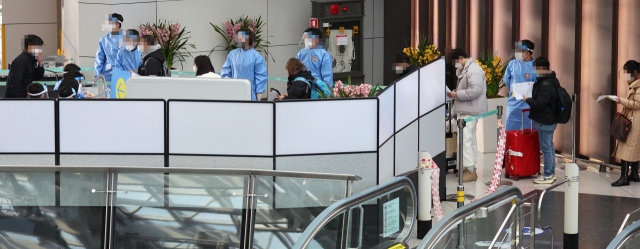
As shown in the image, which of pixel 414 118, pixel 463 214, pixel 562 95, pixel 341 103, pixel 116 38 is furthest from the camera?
pixel 116 38

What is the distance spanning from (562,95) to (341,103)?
3066 mm

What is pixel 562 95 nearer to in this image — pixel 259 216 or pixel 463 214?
pixel 259 216

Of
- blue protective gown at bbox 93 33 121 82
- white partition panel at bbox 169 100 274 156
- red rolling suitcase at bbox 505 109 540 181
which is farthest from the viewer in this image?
blue protective gown at bbox 93 33 121 82

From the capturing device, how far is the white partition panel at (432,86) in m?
8.55

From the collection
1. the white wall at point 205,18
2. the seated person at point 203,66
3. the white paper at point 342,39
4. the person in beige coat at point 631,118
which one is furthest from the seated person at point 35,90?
the white paper at point 342,39

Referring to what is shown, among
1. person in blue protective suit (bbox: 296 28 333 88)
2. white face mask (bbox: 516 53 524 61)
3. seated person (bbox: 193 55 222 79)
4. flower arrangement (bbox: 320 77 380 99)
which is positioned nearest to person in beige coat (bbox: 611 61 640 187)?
white face mask (bbox: 516 53 524 61)

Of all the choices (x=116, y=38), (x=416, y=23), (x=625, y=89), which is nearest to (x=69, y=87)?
(x=116, y=38)

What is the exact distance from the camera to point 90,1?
14312 mm

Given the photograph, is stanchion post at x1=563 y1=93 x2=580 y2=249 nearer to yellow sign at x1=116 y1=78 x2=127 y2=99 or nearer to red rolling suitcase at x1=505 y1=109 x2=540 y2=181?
red rolling suitcase at x1=505 y1=109 x2=540 y2=181

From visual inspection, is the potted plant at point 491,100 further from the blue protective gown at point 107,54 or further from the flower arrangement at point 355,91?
the blue protective gown at point 107,54

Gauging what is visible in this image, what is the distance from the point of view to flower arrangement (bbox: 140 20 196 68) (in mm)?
14945

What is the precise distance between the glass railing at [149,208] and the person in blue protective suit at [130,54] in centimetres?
408

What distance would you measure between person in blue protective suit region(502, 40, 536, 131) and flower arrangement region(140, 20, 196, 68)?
616 centimetres

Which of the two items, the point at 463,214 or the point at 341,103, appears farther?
the point at 341,103
